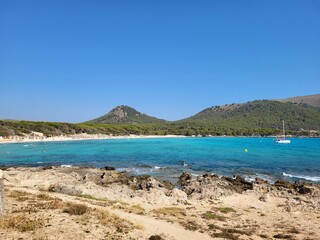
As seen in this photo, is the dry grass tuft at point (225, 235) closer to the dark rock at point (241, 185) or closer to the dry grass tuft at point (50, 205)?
the dry grass tuft at point (50, 205)

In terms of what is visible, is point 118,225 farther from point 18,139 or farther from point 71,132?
point 71,132

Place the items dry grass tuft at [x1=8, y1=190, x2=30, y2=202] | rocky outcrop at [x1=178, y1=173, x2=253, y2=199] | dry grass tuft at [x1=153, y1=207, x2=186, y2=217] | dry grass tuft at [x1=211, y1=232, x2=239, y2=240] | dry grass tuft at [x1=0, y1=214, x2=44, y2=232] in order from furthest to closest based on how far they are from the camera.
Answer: rocky outcrop at [x1=178, y1=173, x2=253, y2=199]
dry grass tuft at [x1=153, y1=207, x2=186, y2=217]
dry grass tuft at [x1=8, y1=190, x2=30, y2=202]
dry grass tuft at [x1=211, y1=232, x2=239, y2=240]
dry grass tuft at [x1=0, y1=214, x2=44, y2=232]

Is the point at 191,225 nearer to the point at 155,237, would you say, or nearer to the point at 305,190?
the point at 155,237

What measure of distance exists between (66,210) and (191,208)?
9.34 metres

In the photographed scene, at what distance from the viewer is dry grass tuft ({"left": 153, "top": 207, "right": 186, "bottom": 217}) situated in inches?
759

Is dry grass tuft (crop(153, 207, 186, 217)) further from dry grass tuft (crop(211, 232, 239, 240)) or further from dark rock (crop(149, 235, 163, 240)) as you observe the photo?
dark rock (crop(149, 235, 163, 240))

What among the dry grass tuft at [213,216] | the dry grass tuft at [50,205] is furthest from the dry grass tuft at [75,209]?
the dry grass tuft at [213,216]

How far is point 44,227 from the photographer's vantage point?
13359 millimetres

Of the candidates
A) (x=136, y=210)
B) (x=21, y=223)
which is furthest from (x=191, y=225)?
(x=21, y=223)

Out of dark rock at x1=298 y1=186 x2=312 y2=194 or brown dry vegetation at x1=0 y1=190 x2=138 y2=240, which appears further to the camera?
dark rock at x1=298 y1=186 x2=312 y2=194

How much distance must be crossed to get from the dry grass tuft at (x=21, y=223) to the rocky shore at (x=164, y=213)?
0.04 m

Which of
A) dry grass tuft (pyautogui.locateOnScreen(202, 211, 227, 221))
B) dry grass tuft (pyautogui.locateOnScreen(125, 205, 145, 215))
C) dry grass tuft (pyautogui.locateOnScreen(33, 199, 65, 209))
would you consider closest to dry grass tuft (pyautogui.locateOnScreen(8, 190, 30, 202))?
dry grass tuft (pyautogui.locateOnScreen(33, 199, 65, 209))

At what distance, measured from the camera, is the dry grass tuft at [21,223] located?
42.4 feet

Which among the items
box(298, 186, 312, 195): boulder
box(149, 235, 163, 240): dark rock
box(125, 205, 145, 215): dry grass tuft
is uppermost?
box(149, 235, 163, 240): dark rock
